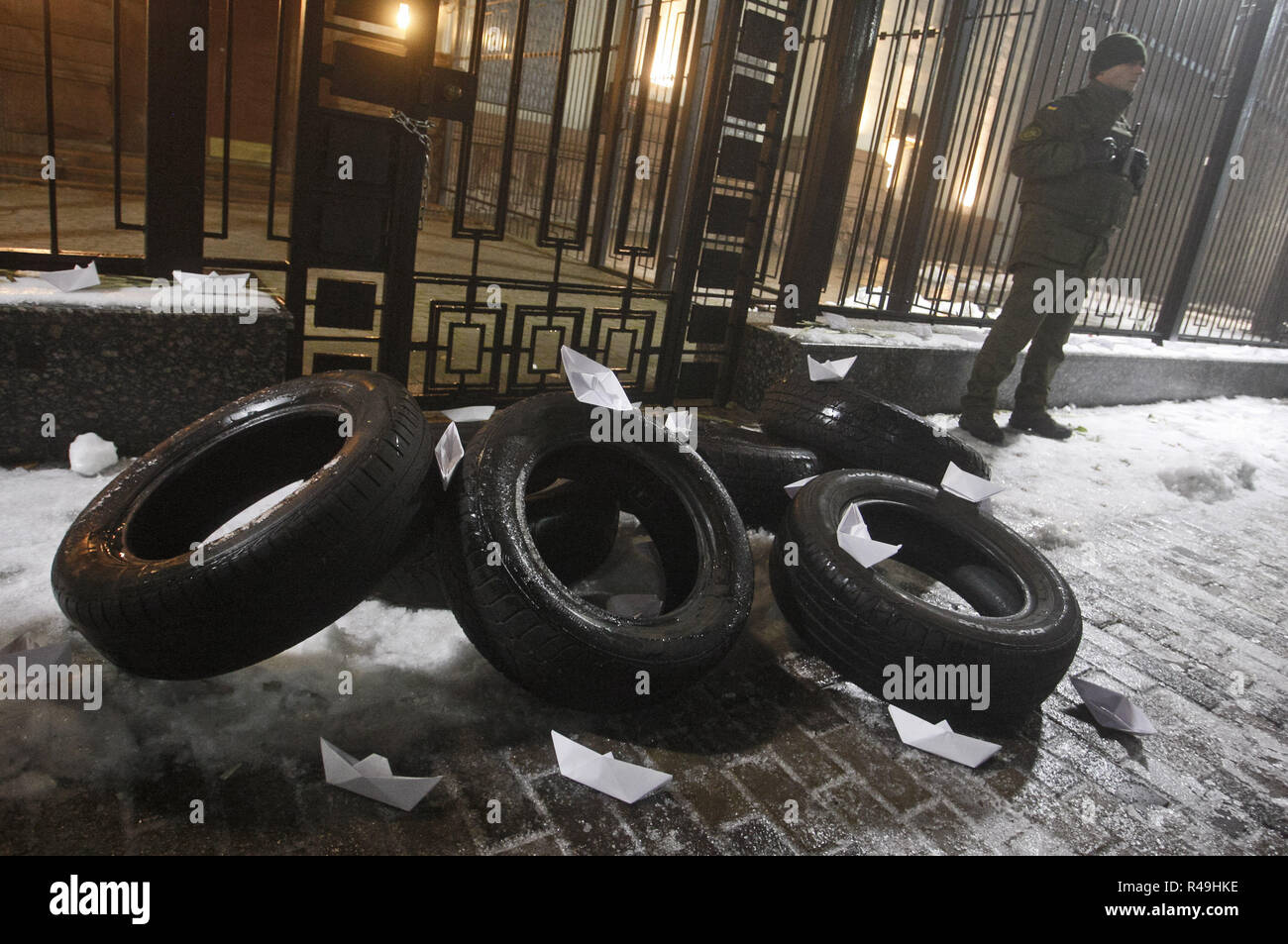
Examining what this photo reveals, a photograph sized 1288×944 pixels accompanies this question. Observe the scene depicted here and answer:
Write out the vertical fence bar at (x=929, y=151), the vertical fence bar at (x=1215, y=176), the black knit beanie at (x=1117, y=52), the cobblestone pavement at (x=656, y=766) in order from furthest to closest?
the vertical fence bar at (x=1215, y=176) → the vertical fence bar at (x=929, y=151) → the black knit beanie at (x=1117, y=52) → the cobblestone pavement at (x=656, y=766)

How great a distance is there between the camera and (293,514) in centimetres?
222

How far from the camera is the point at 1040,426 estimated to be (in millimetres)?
6645

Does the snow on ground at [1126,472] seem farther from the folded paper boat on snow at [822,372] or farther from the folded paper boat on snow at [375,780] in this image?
the folded paper boat on snow at [375,780]

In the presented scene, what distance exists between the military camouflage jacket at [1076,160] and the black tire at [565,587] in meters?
4.28

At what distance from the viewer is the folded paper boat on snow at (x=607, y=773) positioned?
2.18m

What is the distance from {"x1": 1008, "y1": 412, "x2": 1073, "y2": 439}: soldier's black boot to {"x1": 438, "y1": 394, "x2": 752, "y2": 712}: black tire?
15.1 feet

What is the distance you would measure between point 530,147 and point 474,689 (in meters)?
10.5

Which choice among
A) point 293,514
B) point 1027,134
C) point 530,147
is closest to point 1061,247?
point 1027,134

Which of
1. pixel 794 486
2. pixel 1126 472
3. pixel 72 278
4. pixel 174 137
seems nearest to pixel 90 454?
pixel 72 278

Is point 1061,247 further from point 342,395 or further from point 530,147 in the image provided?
point 530,147

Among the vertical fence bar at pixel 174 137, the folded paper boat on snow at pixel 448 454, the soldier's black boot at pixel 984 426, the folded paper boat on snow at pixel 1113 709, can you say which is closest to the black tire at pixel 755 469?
the folded paper boat on snow at pixel 448 454

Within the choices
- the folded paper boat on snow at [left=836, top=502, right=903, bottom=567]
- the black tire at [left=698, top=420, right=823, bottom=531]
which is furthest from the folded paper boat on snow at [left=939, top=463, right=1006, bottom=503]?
the folded paper boat on snow at [left=836, top=502, right=903, bottom=567]

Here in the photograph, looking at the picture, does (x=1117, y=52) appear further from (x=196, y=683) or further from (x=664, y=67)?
(x=196, y=683)

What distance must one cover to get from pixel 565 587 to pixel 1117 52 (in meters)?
5.60
